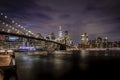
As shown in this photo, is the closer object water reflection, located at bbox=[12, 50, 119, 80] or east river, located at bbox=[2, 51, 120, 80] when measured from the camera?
east river, located at bbox=[2, 51, 120, 80]

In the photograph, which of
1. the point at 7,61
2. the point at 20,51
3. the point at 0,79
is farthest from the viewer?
the point at 20,51

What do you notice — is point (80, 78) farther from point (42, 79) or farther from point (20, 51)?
point (20, 51)

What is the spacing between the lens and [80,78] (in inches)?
843

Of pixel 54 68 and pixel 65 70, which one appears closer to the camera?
pixel 65 70

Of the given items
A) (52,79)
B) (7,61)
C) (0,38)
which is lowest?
(52,79)

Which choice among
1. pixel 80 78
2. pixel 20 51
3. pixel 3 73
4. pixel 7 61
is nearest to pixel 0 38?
pixel 7 61

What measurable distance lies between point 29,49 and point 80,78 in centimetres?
9008

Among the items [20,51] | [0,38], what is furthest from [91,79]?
[20,51]

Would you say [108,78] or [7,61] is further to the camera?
[7,61]

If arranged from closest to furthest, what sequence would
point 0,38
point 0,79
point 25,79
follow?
point 0,79 → point 25,79 → point 0,38

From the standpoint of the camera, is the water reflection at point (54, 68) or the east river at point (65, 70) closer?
the east river at point (65, 70)

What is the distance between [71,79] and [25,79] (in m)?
5.19

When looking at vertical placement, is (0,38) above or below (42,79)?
above

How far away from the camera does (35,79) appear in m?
20.8
